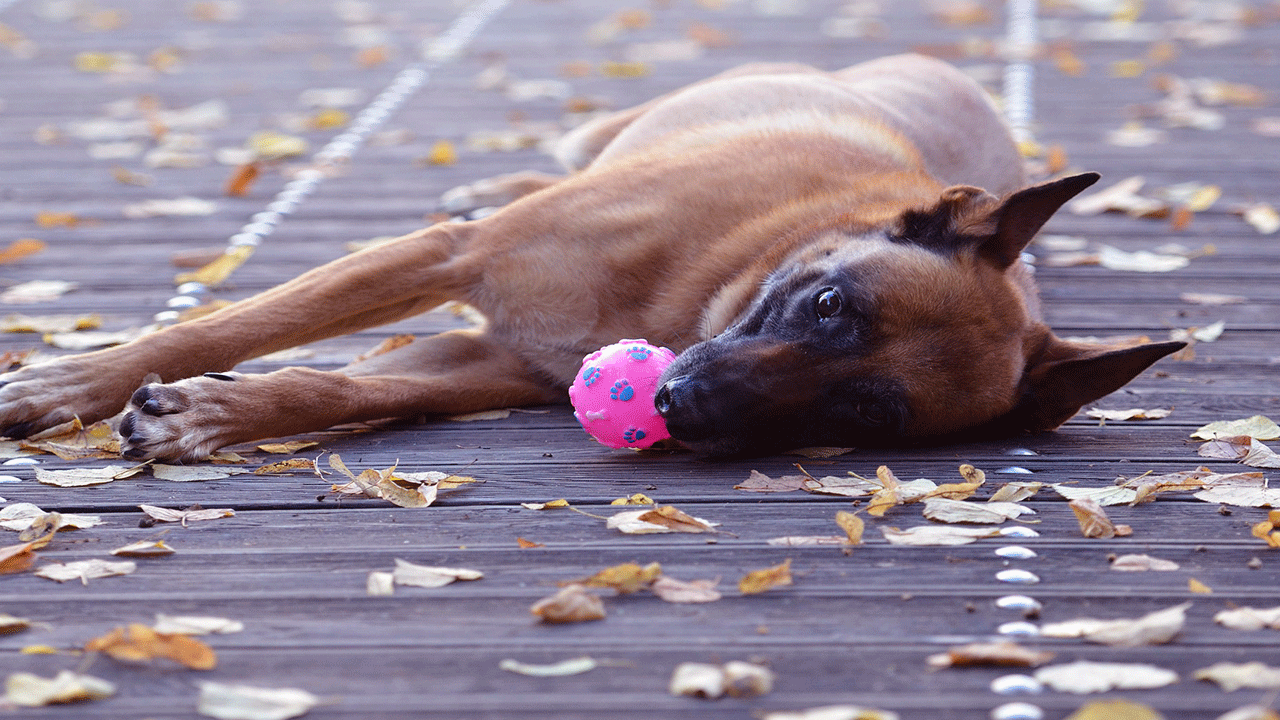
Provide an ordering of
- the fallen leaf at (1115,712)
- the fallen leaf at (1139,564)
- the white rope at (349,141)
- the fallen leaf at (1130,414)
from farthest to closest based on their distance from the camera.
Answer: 1. the white rope at (349,141)
2. the fallen leaf at (1130,414)
3. the fallen leaf at (1139,564)
4. the fallen leaf at (1115,712)

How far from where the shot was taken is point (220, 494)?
2654 millimetres

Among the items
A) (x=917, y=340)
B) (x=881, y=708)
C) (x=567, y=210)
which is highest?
(x=567, y=210)

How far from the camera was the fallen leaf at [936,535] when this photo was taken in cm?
241

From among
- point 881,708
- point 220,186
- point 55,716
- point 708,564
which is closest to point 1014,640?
point 881,708

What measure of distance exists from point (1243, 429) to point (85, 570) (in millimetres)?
2687

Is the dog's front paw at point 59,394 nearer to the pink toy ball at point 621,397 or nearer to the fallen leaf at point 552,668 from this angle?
the pink toy ball at point 621,397

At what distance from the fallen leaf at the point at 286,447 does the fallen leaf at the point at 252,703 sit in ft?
3.88

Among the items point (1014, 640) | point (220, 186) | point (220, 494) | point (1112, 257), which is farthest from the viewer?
point (220, 186)

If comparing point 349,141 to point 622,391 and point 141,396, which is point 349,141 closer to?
point 141,396

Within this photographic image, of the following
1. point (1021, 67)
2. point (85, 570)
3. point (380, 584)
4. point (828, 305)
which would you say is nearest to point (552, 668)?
point (380, 584)

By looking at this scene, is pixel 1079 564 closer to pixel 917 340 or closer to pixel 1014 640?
pixel 1014 640

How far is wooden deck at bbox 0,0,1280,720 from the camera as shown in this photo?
188cm

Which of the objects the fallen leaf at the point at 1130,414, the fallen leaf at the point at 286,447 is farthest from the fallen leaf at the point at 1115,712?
the fallen leaf at the point at 286,447

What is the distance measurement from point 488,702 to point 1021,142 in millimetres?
4999
